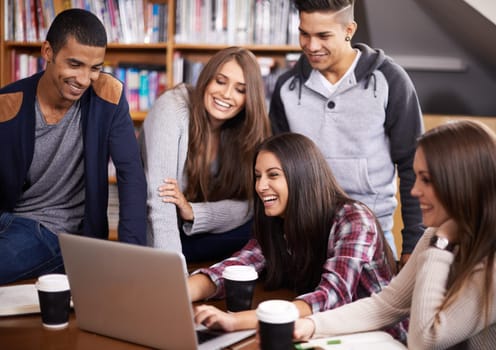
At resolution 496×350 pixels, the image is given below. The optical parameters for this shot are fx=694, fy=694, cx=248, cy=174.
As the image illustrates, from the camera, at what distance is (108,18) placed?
12.6 ft

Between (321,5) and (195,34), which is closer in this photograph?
(321,5)

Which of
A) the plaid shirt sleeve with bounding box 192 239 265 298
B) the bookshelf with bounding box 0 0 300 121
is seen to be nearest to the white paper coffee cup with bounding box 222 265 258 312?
the plaid shirt sleeve with bounding box 192 239 265 298

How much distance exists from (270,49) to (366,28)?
617mm

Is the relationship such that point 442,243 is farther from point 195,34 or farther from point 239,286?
point 195,34

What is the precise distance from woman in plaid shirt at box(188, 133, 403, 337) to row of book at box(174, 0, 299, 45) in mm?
1831

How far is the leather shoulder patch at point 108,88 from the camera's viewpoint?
7.57ft

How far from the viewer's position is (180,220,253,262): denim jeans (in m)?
2.48

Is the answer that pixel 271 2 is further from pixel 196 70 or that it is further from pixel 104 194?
pixel 104 194

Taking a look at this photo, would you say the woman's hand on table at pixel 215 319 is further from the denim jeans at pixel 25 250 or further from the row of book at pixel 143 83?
the row of book at pixel 143 83

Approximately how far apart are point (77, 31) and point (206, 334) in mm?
1185

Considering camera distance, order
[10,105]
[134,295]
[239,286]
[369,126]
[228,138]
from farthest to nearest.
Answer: [228,138]
[369,126]
[10,105]
[239,286]
[134,295]

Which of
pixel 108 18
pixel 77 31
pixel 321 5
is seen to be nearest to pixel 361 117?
pixel 321 5

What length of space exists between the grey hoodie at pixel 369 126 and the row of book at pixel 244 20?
1.22 m

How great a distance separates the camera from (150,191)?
7.71 ft
